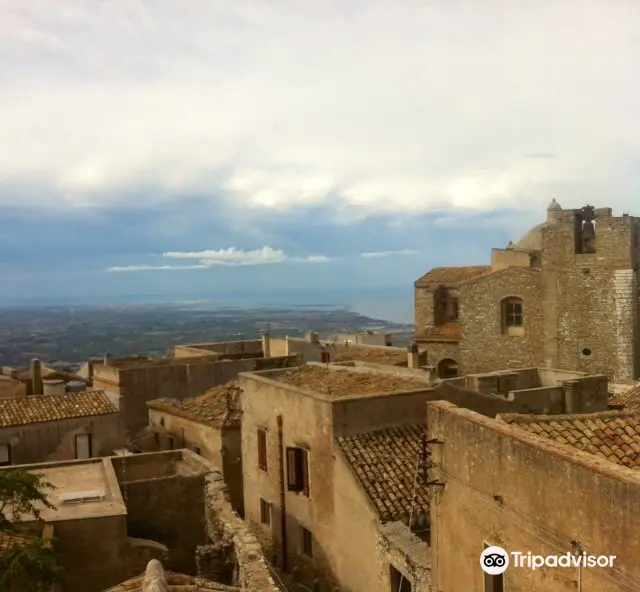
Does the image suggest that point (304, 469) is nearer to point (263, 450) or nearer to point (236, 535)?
point (263, 450)

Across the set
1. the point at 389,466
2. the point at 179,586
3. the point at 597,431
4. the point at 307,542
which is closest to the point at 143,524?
the point at 307,542

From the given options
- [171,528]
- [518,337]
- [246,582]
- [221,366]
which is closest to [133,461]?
[171,528]

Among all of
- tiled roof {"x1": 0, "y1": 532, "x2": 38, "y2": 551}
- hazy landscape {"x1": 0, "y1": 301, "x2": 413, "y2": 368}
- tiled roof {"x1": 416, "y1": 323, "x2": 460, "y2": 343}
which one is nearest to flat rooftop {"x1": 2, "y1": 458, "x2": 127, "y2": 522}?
tiled roof {"x1": 0, "y1": 532, "x2": 38, "y2": 551}

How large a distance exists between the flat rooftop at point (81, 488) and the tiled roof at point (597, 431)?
9109mm

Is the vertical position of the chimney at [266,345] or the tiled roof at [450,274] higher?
the tiled roof at [450,274]

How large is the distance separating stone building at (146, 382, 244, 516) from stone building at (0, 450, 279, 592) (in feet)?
8.38

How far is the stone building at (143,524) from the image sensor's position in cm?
1353

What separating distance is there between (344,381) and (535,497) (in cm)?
1183

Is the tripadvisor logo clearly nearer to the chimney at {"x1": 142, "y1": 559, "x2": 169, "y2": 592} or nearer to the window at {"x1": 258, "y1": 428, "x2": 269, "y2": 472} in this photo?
the chimney at {"x1": 142, "y1": 559, "x2": 169, "y2": 592}

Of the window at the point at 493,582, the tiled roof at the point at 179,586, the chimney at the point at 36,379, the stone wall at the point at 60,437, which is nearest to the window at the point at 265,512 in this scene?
the stone wall at the point at 60,437

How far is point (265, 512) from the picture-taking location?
19297 millimetres

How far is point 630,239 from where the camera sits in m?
31.3

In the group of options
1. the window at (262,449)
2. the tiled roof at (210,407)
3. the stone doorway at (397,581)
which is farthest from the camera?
the tiled roof at (210,407)

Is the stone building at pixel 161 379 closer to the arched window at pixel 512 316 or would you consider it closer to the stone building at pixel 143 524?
the stone building at pixel 143 524
